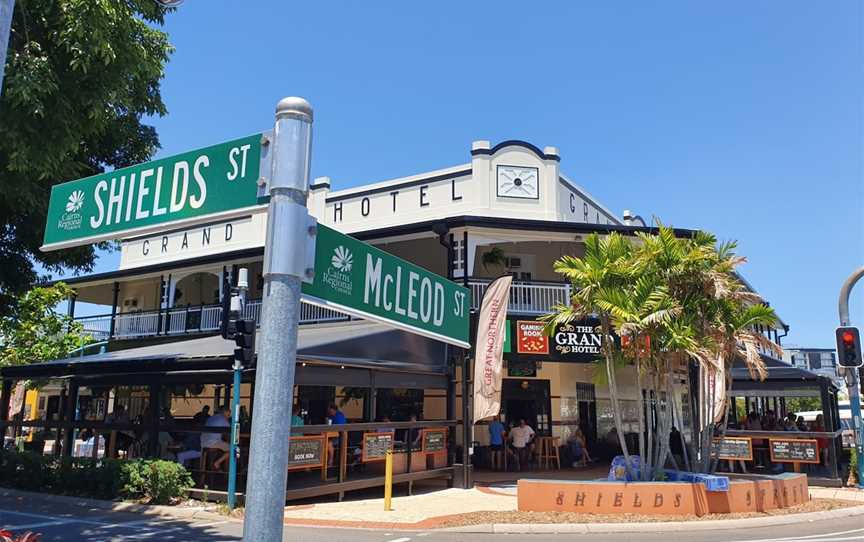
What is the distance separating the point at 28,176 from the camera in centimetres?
916

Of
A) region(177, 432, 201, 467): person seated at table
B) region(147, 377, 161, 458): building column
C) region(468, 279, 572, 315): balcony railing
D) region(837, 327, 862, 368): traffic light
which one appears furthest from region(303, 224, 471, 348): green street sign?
region(837, 327, 862, 368): traffic light

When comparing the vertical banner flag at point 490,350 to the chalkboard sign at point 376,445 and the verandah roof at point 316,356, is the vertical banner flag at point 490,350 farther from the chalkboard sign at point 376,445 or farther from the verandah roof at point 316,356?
the chalkboard sign at point 376,445

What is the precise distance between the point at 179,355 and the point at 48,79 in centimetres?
714

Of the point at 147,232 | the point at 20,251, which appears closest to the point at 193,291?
the point at 20,251

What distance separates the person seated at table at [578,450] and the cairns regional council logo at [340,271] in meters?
16.1

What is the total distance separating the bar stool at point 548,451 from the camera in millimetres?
20547

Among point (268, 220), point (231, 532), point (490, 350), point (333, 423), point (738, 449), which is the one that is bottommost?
point (231, 532)

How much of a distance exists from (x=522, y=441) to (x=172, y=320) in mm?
12362

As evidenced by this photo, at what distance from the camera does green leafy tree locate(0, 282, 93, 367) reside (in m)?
24.0

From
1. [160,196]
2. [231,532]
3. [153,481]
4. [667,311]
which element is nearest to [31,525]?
[153,481]

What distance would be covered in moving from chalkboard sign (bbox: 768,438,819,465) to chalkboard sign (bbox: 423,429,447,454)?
8.22 metres

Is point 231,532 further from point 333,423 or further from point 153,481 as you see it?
point 333,423

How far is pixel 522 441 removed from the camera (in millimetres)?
19750

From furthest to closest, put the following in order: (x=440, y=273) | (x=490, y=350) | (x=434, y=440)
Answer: (x=440, y=273)
(x=490, y=350)
(x=434, y=440)
